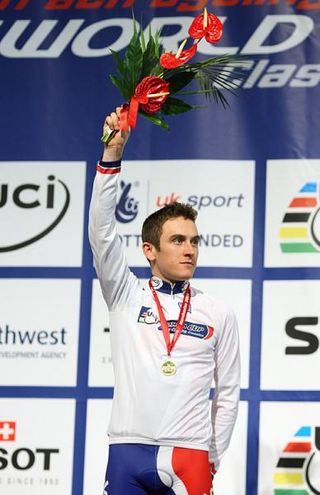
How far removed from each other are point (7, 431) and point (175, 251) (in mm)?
1485

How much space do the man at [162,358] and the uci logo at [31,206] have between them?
4.01 ft

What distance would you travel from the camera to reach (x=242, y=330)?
4562 mm

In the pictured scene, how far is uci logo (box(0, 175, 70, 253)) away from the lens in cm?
480

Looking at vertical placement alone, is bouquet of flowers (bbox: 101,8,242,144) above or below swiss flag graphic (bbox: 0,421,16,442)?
above

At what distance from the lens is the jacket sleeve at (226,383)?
357cm

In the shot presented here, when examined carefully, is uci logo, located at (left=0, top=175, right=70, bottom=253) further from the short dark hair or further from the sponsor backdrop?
the short dark hair

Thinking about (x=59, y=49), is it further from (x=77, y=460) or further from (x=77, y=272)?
(x=77, y=460)

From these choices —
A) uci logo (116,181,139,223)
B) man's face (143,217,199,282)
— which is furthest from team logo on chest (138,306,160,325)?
uci logo (116,181,139,223)

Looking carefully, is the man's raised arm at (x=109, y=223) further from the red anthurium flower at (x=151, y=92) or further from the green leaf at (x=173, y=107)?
the green leaf at (x=173, y=107)

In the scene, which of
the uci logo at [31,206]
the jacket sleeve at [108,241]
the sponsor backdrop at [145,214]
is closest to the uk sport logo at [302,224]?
the sponsor backdrop at [145,214]

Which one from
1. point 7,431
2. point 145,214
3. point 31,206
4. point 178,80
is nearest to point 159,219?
point 178,80

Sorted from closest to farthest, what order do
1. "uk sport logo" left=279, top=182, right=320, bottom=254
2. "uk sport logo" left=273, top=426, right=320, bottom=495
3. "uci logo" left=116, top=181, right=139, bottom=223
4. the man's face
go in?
the man's face → "uk sport logo" left=273, top=426, right=320, bottom=495 → "uk sport logo" left=279, top=182, right=320, bottom=254 → "uci logo" left=116, top=181, right=139, bottom=223

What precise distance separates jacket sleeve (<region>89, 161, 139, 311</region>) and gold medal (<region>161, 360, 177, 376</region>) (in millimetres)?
245

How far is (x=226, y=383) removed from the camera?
3.59m
